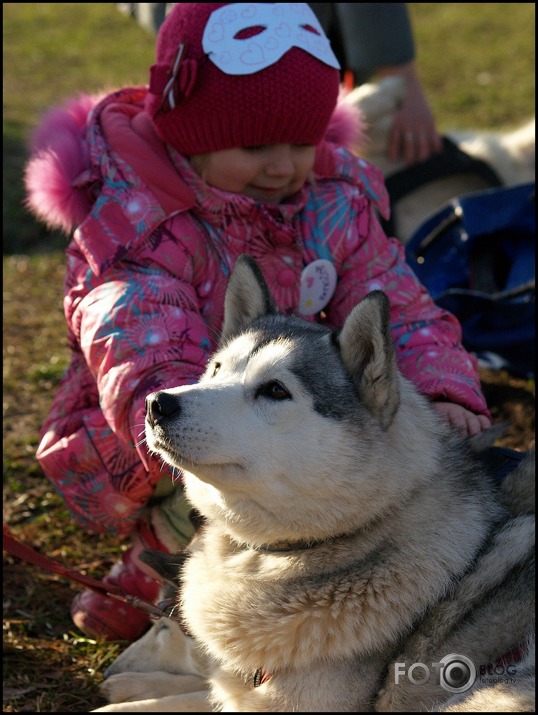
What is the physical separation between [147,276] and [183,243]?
8.8 inches

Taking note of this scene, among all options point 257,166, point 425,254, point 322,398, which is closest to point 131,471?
point 322,398

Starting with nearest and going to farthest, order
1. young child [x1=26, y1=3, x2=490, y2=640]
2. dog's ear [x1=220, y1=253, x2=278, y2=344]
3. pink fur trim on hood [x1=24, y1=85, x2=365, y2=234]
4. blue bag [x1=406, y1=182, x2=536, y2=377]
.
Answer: dog's ear [x1=220, y1=253, x2=278, y2=344] < young child [x1=26, y1=3, x2=490, y2=640] < pink fur trim on hood [x1=24, y1=85, x2=365, y2=234] < blue bag [x1=406, y1=182, x2=536, y2=377]

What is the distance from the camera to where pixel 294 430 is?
241 centimetres

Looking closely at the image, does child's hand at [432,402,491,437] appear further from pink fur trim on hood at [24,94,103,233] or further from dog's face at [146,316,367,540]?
pink fur trim on hood at [24,94,103,233]

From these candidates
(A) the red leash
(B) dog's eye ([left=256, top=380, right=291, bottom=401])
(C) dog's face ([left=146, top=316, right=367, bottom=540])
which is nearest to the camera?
(C) dog's face ([left=146, top=316, right=367, bottom=540])

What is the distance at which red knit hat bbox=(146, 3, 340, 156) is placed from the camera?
3.17m

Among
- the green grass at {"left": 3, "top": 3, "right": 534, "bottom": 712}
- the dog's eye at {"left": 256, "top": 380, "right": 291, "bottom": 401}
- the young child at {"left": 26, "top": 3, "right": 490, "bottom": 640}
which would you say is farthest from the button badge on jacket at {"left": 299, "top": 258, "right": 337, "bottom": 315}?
the green grass at {"left": 3, "top": 3, "right": 534, "bottom": 712}

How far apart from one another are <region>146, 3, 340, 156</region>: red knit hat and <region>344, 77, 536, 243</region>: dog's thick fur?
242 centimetres

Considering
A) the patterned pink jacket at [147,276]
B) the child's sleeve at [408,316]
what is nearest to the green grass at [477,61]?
the child's sleeve at [408,316]

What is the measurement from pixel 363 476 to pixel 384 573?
0.95 ft

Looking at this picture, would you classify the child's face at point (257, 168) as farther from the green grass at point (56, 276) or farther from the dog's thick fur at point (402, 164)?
the dog's thick fur at point (402, 164)

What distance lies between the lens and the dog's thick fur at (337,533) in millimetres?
2369

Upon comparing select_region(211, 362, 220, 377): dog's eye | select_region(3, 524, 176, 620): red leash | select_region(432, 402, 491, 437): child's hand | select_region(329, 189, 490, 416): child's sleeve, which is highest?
select_region(211, 362, 220, 377): dog's eye

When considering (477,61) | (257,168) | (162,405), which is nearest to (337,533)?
(162,405)
